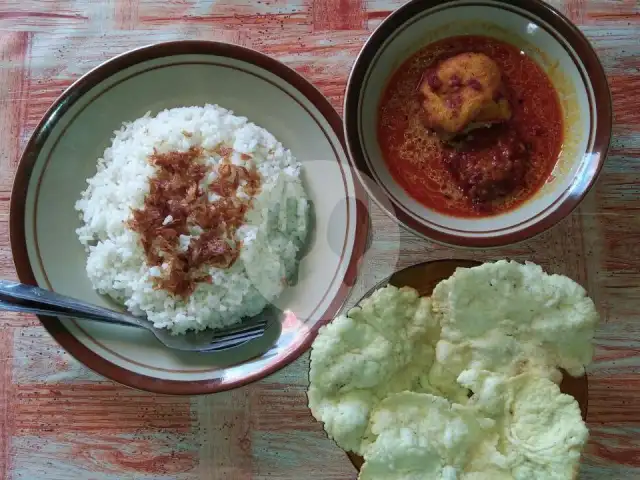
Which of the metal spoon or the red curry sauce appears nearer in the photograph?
the metal spoon

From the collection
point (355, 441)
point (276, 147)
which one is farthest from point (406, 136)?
point (355, 441)

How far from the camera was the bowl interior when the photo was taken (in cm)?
159

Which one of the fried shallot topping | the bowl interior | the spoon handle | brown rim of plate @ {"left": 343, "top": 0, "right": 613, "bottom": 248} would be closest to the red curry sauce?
the bowl interior

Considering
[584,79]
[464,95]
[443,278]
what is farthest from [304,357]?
[584,79]

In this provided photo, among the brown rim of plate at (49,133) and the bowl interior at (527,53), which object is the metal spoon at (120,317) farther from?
the bowl interior at (527,53)

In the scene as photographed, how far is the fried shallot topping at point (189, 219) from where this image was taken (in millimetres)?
1653

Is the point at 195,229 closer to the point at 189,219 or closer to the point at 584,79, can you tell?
the point at 189,219

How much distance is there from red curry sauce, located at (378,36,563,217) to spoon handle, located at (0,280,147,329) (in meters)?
0.84

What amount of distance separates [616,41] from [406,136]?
66cm

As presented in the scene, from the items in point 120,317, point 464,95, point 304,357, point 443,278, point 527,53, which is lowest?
point 304,357

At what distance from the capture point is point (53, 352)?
1.78m

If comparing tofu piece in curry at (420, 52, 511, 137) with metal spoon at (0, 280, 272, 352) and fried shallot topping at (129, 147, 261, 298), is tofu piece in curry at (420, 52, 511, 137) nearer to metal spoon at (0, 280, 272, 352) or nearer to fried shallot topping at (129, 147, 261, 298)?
fried shallot topping at (129, 147, 261, 298)

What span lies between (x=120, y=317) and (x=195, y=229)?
29 centimetres

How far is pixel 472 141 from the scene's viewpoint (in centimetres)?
173
